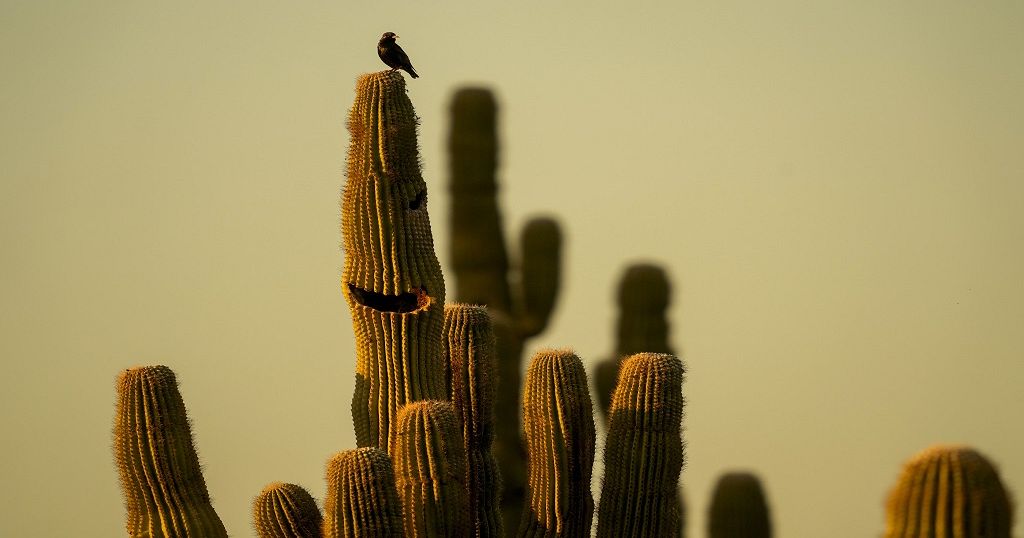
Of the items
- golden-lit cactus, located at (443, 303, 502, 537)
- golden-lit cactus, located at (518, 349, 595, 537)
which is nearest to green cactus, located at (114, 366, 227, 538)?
golden-lit cactus, located at (443, 303, 502, 537)

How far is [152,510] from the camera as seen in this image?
579cm

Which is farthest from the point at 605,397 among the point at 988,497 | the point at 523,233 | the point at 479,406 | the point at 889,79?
the point at 988,497

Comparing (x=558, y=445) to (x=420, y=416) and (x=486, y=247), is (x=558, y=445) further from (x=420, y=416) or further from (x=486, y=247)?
(x=486, y=247)

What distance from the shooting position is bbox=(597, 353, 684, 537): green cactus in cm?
595

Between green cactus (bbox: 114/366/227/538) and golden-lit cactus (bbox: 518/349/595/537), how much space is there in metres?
1.22

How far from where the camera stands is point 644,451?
599 centimetres

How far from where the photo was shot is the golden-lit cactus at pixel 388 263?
5.95 meters

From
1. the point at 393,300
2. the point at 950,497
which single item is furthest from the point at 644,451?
the point at 950,497

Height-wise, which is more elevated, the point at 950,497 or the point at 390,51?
the point at 390,51

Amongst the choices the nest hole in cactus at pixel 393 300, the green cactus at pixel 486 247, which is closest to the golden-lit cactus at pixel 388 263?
the nest hole in cactus at pixel 393 300

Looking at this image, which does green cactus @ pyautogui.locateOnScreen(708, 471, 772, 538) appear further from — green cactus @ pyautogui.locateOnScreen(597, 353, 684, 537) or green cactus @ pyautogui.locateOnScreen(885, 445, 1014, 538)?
green cactus @ pyautogui.locateOnScreen(885, 445, 1014, 538)

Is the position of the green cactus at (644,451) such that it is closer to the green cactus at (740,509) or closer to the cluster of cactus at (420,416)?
the cluster of cactus at (420,416)

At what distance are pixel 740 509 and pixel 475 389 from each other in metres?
1.46

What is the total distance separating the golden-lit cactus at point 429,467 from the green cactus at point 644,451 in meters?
0.69
